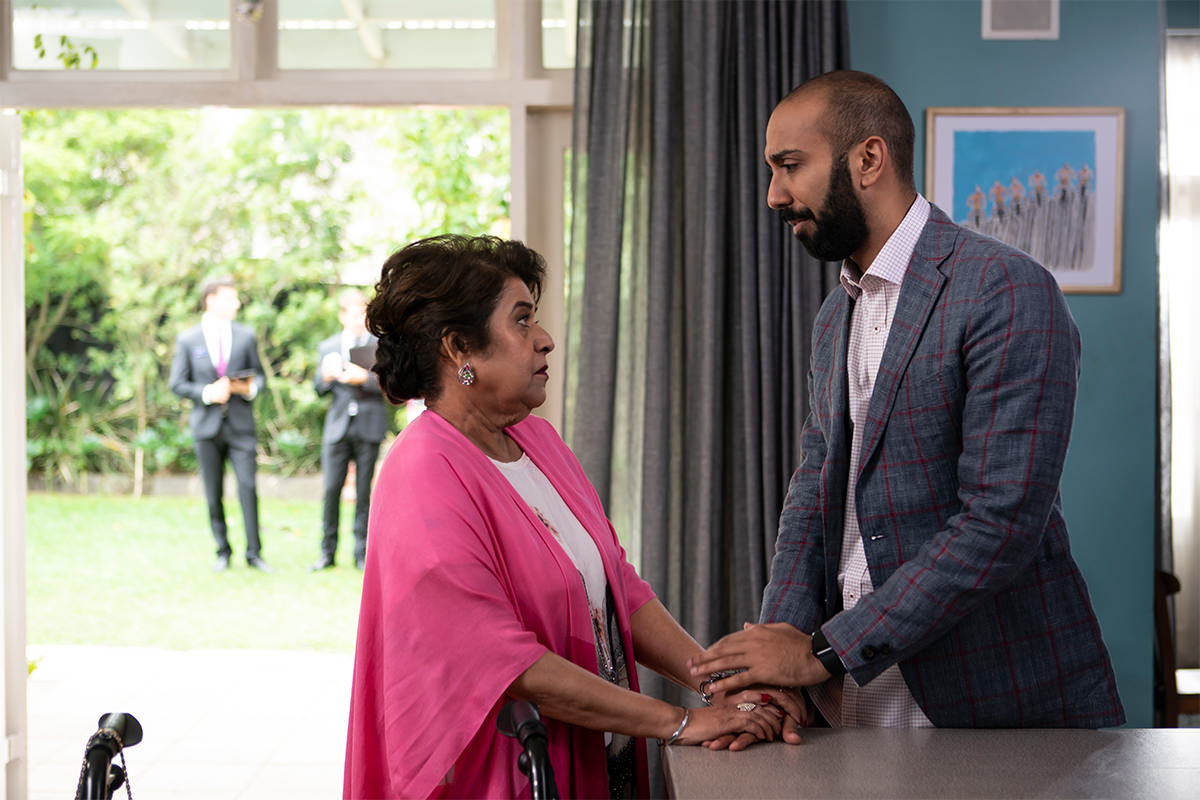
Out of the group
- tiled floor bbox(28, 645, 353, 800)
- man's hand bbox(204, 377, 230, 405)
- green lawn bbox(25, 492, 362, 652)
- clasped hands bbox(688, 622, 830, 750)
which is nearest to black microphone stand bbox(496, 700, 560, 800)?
clasped hands bbox(688, 622, 830, 750)

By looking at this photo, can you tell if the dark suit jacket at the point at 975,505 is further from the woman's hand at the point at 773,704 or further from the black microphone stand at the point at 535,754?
the black microphone stand at the point at 535,754

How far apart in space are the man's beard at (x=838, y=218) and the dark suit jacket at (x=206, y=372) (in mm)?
5722

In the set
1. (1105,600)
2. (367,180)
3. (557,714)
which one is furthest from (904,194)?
(367,180)

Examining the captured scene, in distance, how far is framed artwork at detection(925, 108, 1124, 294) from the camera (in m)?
3.16

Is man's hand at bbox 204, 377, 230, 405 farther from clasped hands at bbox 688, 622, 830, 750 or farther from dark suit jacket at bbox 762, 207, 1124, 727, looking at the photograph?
dark suit jacket at bbox 762, 207, 1124, 727

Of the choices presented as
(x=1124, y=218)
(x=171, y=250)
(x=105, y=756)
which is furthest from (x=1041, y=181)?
(x=171, y=250)

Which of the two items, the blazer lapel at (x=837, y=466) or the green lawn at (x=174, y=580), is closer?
the blazer lapel at (x=837, y=466)

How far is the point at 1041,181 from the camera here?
3.17 metres

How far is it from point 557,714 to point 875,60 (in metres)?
2.43

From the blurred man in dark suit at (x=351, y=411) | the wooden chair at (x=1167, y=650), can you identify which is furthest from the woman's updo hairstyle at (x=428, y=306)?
the blurred man in dark suit at (x=351, y=411)

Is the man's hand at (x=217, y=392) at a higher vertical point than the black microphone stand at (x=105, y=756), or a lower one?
higher

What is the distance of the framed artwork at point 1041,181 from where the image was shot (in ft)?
10.4

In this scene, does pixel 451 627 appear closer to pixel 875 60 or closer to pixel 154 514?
pixel 875 60

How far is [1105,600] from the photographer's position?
3213 mm
